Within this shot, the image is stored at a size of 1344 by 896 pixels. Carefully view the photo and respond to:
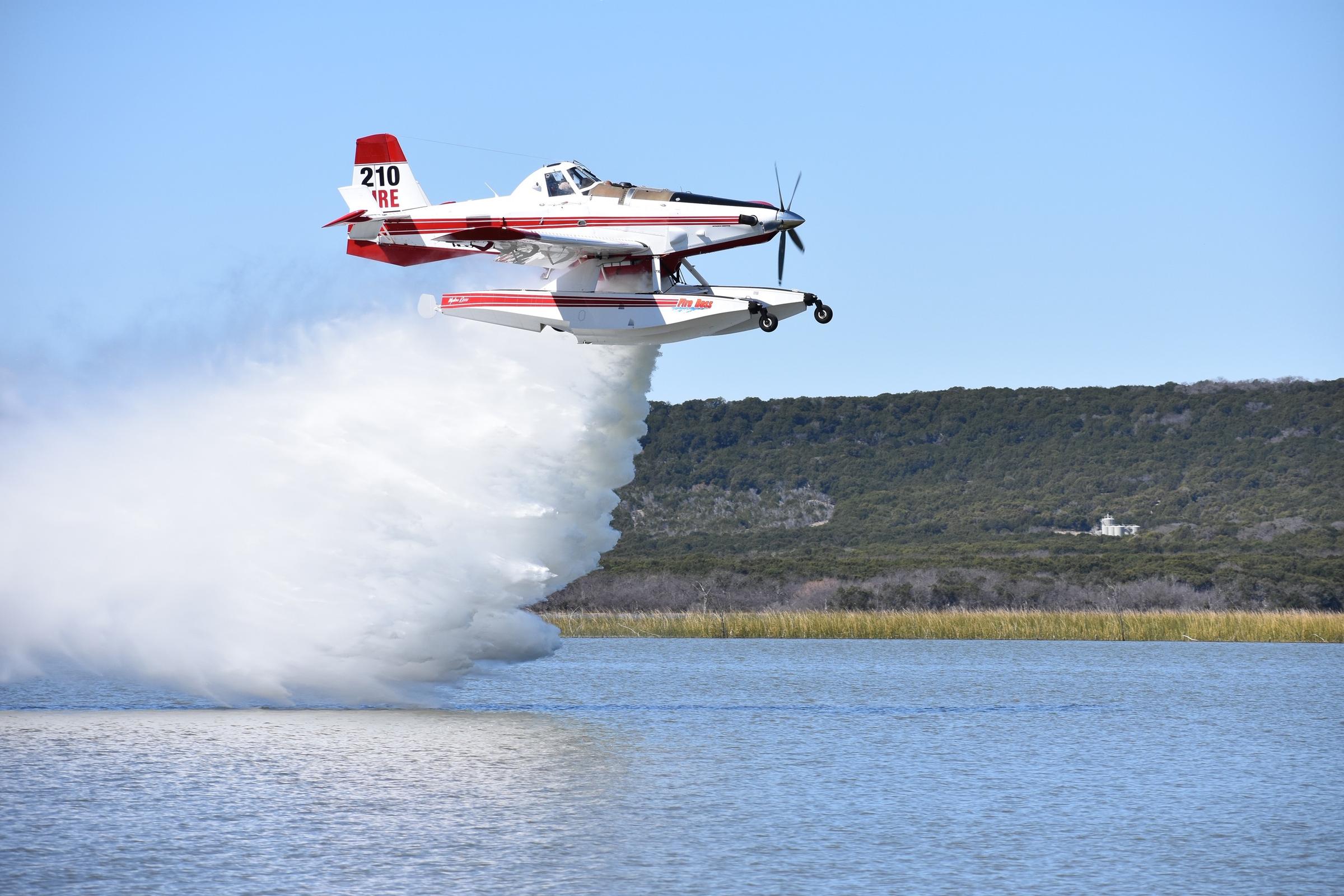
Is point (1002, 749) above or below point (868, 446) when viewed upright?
below

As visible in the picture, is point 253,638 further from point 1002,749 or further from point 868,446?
point 868,446

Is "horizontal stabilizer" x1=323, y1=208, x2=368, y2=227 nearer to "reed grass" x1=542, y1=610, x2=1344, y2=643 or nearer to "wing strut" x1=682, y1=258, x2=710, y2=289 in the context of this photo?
"wing strut" x1=682, y1=258, x2=710, y2=289

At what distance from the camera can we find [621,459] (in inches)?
1054

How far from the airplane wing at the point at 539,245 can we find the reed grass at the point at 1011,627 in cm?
2474

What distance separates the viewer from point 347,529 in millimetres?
25797

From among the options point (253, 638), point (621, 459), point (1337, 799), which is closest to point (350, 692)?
point (253, 638)

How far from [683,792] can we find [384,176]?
→ 42.9ft

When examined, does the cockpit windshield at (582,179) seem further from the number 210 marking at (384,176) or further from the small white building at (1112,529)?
the small white building at (1112,529)

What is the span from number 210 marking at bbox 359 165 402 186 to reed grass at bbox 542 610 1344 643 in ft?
79.2

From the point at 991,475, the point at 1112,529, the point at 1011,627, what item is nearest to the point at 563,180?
the point at 1011,627

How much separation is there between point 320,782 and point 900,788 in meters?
7.69

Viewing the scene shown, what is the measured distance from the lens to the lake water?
1575 cm

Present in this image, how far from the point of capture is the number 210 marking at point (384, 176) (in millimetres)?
28062

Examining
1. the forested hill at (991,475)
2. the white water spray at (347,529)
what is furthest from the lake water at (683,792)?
the forested hill at (991,475)
